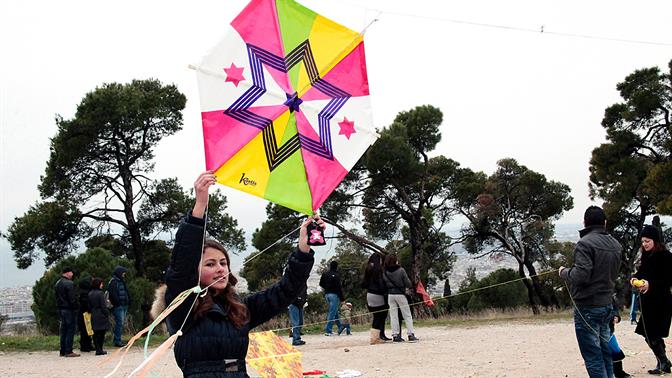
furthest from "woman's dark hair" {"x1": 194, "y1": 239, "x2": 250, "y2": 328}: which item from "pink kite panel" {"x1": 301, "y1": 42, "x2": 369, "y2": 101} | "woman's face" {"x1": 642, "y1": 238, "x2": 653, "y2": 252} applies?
"woman's face" {"x1": 642, "y1": 238, "x2": 653, "y2": 252}

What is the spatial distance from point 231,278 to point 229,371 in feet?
1.90

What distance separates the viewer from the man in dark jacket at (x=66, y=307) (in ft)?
39.2

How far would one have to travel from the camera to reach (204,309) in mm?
3180

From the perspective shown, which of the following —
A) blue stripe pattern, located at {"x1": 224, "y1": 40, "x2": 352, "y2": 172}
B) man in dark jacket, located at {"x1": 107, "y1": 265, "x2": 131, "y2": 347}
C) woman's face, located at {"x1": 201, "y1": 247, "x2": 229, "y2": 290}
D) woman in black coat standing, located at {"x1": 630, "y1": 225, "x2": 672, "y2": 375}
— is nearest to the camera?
woman's face, located at {"x1": 201, "y1": 247, "x2": 229, "y2": 290}

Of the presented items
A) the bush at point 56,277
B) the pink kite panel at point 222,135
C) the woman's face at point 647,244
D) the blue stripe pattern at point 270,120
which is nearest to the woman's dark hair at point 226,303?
the pink kite panel at point 222,135

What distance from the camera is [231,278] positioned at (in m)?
3.52

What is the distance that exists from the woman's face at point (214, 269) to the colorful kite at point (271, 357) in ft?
10.8

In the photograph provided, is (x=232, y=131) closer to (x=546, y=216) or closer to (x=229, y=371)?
(x=229, y=371)

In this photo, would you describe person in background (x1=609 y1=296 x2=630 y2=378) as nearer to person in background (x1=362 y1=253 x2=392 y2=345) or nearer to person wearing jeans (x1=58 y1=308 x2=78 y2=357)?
person in background (x1=362 y1=253 x2=392 y2=345)

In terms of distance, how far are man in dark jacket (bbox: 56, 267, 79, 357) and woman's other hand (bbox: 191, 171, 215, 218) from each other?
975cm

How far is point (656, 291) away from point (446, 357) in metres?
3.69

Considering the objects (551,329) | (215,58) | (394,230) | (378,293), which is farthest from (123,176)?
(215,58)

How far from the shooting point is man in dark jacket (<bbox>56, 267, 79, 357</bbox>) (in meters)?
11.9

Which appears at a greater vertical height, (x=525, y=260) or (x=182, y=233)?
(x=525, y=260)
